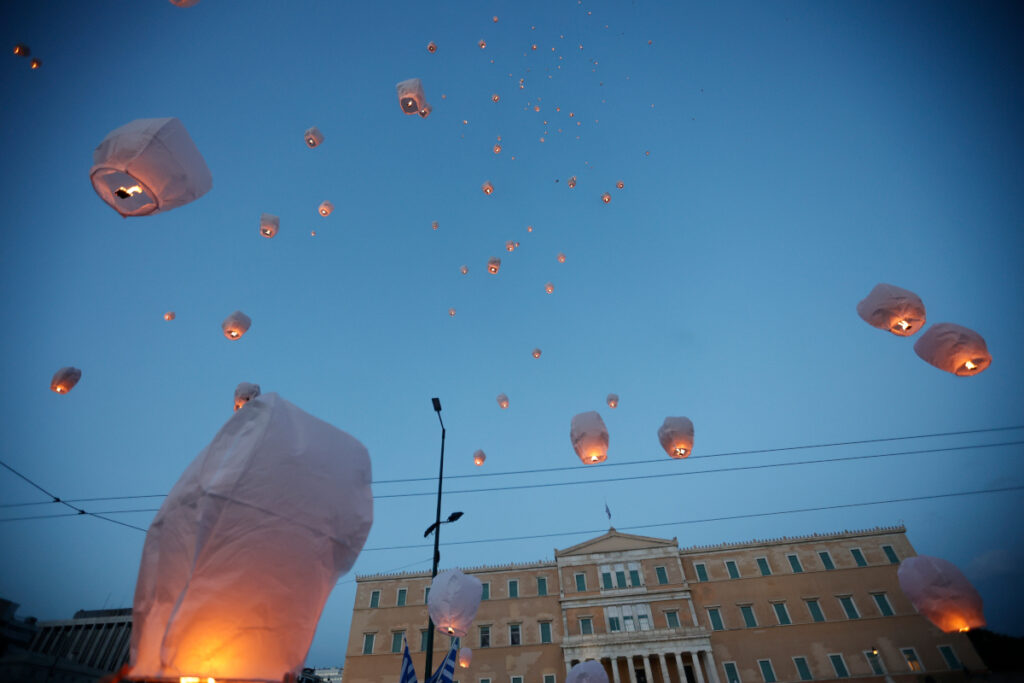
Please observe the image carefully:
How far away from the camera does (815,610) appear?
32625 mm

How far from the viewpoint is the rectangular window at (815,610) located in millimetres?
32312

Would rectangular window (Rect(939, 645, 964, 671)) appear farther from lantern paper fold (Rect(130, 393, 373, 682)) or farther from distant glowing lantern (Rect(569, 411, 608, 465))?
lantern paper fold (Rect(130, 393, 373, 682))

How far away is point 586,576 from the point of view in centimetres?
3606

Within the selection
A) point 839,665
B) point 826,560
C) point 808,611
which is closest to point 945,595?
point 839,665

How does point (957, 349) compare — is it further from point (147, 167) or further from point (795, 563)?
point (795, 563)

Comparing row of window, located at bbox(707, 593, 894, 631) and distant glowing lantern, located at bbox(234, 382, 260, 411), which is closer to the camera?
distant glowing lantern, located at bbox(234, 382, 260, 411)

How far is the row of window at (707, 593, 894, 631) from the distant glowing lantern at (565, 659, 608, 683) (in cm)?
3172

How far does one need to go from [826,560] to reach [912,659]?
22.0 ft

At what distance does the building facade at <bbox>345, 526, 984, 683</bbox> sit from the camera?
101 feet

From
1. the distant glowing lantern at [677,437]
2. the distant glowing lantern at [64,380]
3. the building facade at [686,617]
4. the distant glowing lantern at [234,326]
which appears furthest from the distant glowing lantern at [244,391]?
the building facade at [686,617]

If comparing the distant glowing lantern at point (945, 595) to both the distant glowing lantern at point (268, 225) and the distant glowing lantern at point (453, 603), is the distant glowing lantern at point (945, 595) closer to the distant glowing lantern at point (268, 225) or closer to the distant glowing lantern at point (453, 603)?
the distant glowing lantern at point (453, 603)

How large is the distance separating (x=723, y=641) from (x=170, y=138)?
40.3 meters

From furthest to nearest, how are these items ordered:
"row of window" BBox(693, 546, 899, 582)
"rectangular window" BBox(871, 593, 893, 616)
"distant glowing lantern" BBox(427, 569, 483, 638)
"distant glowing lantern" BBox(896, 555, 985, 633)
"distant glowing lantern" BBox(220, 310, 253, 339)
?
"row of window" BBox(693, 546, 899, 582), "rectangular window" BBox(871, 593, 893, 616), "distant glowing lantern" BBox(220, 310, 253, 339), "distant glowing lantern" BBox(427, 569, 483, 638), "distant glowing lantern" BBox(896, 555, 985, 633)

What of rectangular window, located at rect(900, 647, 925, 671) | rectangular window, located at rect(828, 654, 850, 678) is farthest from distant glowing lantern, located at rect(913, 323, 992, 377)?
rectangular window, located at rect(900, 647, 925, 671)
